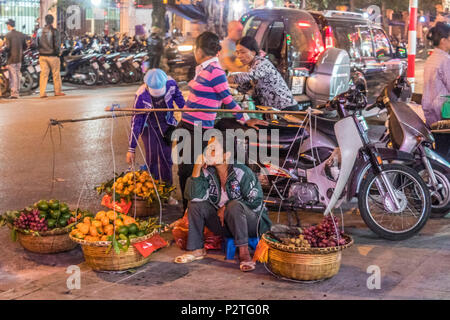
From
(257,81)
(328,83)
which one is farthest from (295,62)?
(257,81)

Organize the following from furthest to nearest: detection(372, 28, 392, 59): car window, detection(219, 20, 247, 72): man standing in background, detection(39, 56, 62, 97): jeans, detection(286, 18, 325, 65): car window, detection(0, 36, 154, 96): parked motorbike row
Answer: detection(0, 36, 154, 96): parked motorbike row
detection(39, 56, 62, 97): jeans
detection(372, 28, 392, 59): car window
detection(286, 18, 325, 65): car window
detection(219, 20, 247, 72): man standing in background

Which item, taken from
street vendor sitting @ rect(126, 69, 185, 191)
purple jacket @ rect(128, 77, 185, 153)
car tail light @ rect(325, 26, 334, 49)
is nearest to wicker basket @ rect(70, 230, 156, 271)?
street vendor sitting @ rect(126, 69, 185, 191)

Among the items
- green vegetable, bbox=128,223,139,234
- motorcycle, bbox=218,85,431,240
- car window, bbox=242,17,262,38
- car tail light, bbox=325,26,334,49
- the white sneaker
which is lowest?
the white sneaker

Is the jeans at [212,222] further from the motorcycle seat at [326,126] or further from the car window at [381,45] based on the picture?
the car window at [381,45]

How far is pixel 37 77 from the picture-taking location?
18391mm

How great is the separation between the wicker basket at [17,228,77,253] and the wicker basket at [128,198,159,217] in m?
1.24

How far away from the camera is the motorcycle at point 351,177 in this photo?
5.95 meters

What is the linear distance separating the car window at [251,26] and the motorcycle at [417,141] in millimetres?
6408

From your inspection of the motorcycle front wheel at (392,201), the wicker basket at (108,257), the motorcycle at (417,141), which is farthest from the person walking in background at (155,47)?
the wicker basket at (108,257)

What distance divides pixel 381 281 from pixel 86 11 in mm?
29493

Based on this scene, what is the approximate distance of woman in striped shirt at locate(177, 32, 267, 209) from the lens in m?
6.18

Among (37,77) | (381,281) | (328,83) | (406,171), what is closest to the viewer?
(381,281)

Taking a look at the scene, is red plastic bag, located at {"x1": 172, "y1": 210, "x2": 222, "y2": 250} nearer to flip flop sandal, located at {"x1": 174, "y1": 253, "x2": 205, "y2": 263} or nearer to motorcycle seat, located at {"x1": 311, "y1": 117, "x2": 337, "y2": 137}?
flip flop sandal, located at {"x1": 174, "y1": 253, "x2": 205, "y2": 263}

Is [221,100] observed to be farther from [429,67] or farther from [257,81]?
[429,67]
